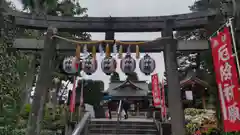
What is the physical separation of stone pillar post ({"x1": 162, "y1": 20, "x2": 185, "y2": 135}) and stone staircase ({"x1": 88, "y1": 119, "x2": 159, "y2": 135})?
4.30 metres

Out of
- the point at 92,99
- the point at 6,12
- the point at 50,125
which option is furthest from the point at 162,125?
the point at 92,99

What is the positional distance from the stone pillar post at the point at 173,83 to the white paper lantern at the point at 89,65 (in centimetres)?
269

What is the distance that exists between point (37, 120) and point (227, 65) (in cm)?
632

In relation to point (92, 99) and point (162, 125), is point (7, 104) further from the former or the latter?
point (92, 99)

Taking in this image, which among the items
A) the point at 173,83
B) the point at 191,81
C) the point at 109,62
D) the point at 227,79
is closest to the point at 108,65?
the point at 109,62

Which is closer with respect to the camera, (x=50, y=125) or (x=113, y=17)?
(x=113, y=17)

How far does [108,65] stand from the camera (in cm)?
845

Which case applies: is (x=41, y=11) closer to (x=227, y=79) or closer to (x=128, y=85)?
(x=227, y=79)

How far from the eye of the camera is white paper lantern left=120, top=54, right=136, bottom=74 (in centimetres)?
845

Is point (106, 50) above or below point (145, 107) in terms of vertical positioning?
above

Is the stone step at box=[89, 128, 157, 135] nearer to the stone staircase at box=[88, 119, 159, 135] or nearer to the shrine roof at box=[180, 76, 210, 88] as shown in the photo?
Answer: the stone staircase at box=[88, 119, 159, 135]

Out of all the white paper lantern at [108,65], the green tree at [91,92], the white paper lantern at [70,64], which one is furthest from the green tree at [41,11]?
the green tree at [91,92]

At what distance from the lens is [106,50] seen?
864 cm

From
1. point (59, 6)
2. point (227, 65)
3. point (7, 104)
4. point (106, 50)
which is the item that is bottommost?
point (7, 104)
